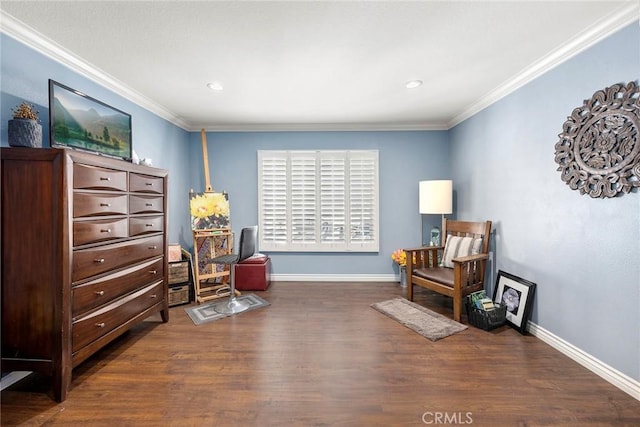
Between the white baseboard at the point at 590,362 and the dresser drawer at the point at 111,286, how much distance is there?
3.61 metres

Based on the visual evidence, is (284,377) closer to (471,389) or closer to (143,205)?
(471,389)

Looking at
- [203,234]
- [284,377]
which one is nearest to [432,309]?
[284,377]

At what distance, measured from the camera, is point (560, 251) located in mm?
2098

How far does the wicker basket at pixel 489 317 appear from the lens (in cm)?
243

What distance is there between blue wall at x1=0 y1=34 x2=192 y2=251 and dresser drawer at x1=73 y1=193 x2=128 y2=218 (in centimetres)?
63

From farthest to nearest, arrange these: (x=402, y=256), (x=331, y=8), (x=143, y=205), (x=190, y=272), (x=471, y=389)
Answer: (x=402, y=256) < (x=190, y=272) < (x=143, y=205) < (x=471, y=389) < (x=331, y=8)

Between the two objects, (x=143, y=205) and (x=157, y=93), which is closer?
(x=143, y=205)

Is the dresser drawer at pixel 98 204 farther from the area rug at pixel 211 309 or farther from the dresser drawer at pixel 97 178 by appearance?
the area rug at pixel 211 309

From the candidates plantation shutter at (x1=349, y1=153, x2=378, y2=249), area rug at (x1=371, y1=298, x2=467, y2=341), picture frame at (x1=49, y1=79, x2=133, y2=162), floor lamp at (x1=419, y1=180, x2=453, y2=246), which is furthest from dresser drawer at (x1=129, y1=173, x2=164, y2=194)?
floor lamp at (x1=419, y1=180, x2=453, y2=246)

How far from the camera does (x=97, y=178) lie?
1805 mm

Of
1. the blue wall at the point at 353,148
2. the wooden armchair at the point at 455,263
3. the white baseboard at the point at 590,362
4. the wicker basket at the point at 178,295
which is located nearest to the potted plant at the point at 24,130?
the wicker basket at the point at 178,295

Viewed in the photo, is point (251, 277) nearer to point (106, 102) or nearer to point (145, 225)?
point (145, 225)

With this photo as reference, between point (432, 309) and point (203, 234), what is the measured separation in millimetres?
2978

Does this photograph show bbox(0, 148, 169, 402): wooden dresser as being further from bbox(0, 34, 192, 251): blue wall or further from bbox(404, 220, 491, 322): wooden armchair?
bbox(404, 220, 491, 322): wooden armchair
